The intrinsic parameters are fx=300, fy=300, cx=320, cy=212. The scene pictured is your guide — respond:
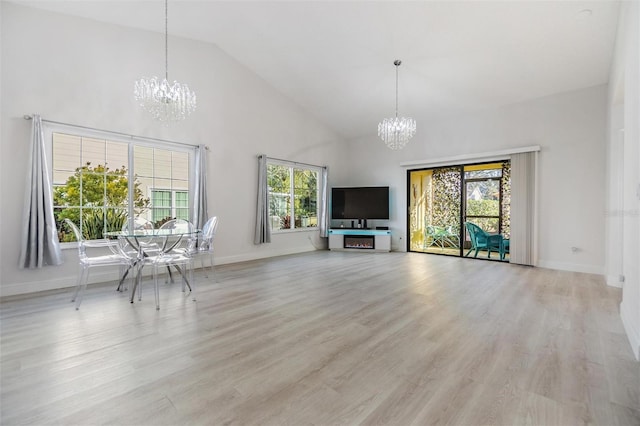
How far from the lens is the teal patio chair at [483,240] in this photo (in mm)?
6082

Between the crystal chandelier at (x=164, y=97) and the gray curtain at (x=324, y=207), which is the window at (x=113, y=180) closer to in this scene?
the crystal chandelier at (x=164, y=97)

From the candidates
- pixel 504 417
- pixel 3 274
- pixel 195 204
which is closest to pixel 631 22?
pixel 504 417

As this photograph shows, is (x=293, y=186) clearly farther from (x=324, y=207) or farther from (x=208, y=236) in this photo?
(x=208, y=236)

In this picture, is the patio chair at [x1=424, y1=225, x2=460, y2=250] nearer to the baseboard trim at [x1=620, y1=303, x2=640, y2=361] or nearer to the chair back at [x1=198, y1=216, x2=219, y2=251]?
the baseboard trim at [x1=620, y1=303, x2=640, y2=361]

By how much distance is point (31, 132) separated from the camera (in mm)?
3643

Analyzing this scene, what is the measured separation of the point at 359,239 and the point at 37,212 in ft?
19.3

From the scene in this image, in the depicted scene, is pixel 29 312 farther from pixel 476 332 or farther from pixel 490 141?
pixel 490 141

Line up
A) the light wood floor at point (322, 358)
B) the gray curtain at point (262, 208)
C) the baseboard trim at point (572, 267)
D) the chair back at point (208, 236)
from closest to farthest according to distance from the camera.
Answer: the light wood floor at point (322, 358)
the chair back at point (208, 236)
the baseboard trim at point (572, 267)
the gray curtain at point (262, 208)

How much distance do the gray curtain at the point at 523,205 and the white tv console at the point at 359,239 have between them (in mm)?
2584

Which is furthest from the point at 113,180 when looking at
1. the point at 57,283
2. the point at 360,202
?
the point at 360,202

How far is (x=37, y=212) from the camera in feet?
11.9

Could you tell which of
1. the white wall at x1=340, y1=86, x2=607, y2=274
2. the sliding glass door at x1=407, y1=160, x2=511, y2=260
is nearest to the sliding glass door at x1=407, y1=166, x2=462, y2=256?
the sliding glass door at x1=407, y1=160, x2=511, y2=260

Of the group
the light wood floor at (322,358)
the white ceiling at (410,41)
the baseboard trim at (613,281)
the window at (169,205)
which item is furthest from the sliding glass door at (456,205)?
the window at (169,205)

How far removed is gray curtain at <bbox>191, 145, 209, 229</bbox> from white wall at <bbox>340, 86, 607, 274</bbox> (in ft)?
17.1
